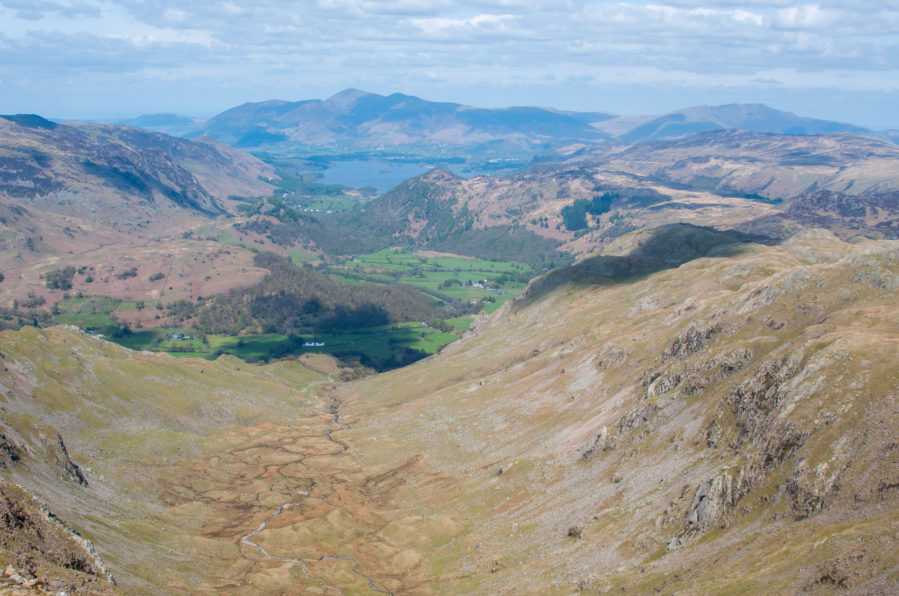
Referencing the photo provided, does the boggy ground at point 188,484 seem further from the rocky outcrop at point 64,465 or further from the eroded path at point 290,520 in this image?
the eroded path at point 290,520

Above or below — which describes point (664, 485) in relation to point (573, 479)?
above

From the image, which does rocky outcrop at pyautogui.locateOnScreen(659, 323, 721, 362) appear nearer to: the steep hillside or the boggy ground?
the steep hillside

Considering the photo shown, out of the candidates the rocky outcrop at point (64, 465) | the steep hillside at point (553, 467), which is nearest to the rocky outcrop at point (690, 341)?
the steep hillside at point (553, 467)

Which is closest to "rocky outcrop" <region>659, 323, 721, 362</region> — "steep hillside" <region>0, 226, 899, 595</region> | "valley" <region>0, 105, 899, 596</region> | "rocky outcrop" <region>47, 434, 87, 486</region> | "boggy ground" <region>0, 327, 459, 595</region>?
"steep hillside" <region>0, 226, 899, 595</region>

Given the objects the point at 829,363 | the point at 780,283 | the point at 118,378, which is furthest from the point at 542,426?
the point at 118,378

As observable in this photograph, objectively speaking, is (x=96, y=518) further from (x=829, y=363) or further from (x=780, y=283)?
(x=780, y=283)
